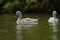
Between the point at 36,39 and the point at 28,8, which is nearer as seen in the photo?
the point at 36,39

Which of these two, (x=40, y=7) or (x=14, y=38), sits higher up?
(x=40, y=7)

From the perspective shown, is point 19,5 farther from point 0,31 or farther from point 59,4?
point 0,31

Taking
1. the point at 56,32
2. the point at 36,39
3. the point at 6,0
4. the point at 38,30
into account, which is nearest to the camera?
the point at 36,39

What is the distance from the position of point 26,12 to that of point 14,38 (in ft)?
54.3

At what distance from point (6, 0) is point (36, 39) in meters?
19.9

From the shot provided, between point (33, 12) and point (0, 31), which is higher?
point (33, 12)

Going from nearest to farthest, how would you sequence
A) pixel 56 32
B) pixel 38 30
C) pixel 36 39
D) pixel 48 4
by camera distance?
pixel 36 39, pixel 56 32, pixel 38 30, pixel 48 4

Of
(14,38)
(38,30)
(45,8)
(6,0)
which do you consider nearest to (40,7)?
(45,8)

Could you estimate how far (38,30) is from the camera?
15.6m

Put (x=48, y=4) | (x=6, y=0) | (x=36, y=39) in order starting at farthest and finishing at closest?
1. (x=6, y=0)
2. (x=48, y=4)
3. (x=36, y=39)

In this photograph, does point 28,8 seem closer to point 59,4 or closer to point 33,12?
point 33,12

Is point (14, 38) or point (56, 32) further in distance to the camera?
point (56, 32)

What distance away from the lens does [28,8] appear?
29.6 metres

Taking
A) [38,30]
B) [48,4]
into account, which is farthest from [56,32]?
[48,4]
